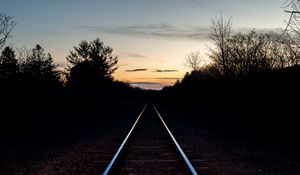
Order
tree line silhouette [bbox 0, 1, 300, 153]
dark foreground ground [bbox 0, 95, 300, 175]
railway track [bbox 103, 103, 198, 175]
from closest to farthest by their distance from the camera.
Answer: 1. railway track [bbox 103, 103, 198, 175]
2. dark foreground ground [bbox 0, 95, 300, 175]
3. tree line silhouette [bbox 0, 1, 300, 153]

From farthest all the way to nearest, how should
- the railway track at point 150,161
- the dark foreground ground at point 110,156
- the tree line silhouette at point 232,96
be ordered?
1. the tree line silhouette at point 232,96
2. the dark foreground ground at point 110,156
3. the railway track at point 150,161

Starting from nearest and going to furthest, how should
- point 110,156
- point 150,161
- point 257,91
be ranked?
point 150,161, point 110,156, point 257,91

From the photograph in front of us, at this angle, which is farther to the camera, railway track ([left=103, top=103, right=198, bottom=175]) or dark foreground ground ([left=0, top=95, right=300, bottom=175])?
dark foreground ground ([left=0, top=95, right=300, bottom=175])

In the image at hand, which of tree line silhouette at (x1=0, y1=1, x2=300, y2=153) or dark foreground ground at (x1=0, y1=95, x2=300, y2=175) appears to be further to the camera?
tree line silhouette at (x1=0, y1=1, x2=300, y2=153)

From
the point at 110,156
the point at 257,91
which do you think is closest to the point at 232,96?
the point at 257,91

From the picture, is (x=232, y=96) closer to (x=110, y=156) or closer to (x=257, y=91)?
(x=257, y=91)

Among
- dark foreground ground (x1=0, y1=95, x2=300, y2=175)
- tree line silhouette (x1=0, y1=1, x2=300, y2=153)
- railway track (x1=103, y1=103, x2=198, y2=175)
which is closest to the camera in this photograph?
railway track (x1=103, y1=103, x2=198, y2=175)

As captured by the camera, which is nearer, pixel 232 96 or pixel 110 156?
pixel 110 156

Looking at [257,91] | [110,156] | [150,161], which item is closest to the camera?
[150,161]

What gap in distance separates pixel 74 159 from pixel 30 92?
9.72 metres

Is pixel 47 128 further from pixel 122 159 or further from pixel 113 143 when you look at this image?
pixel 122 159

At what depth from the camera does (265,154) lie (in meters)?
10.3

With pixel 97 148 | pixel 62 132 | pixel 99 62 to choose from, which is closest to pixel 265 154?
pixel 97 148

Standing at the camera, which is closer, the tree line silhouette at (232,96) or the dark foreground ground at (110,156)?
the dark foreground ground at (110,156)
